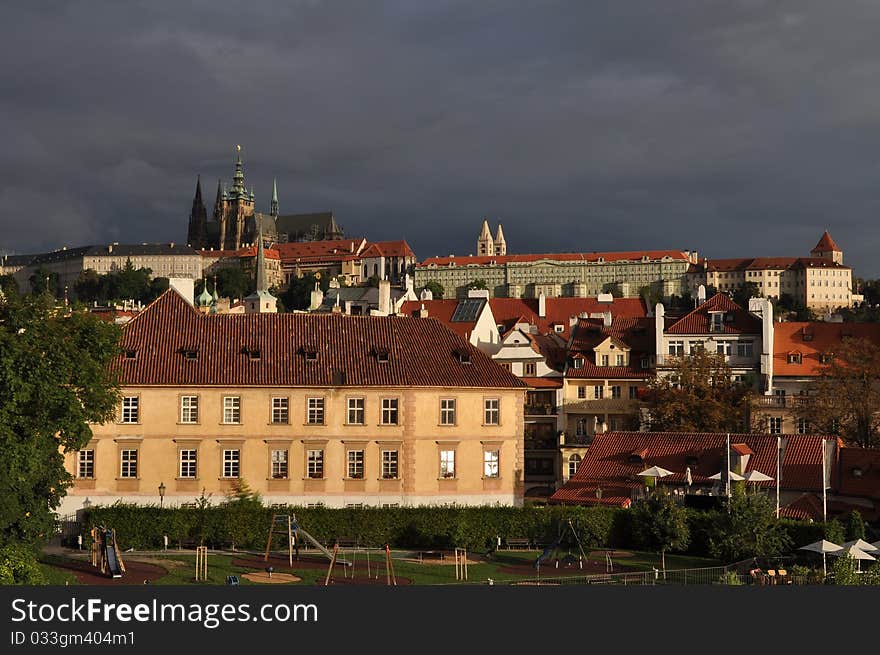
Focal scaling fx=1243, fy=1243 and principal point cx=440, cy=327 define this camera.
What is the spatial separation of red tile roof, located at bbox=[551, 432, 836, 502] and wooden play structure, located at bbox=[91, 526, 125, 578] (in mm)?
21829

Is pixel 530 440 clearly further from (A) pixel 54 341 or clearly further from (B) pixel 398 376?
→ (A) pixel 54 341

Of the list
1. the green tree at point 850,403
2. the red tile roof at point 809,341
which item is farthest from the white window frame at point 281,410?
the red tile roof at point 809,341

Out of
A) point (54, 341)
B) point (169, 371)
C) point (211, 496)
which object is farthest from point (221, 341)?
point (54, 341)

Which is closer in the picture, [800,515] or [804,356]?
[800,515]

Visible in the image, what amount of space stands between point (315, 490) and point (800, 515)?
2285 cm

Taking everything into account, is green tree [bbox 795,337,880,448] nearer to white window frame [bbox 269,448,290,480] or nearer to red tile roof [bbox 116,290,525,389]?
red tile roof [bbox 116,290,525,389]

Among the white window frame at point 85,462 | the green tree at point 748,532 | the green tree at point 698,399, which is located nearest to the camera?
the green tree at point 748,532

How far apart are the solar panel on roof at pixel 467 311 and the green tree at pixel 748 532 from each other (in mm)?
55853

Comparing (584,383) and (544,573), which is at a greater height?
(584,383)

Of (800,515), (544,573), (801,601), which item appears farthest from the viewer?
(800,515)

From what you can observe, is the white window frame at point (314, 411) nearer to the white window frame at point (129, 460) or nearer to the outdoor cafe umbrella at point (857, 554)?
the white window frame at point (129, 460)

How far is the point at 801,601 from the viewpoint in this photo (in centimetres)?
2705

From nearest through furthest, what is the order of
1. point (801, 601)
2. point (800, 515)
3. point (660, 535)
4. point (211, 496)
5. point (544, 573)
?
point (801, 601) → point (544, 573) → point (660, 535) → point (800, 515) → point (211, 496)

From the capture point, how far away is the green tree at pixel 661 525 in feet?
166
